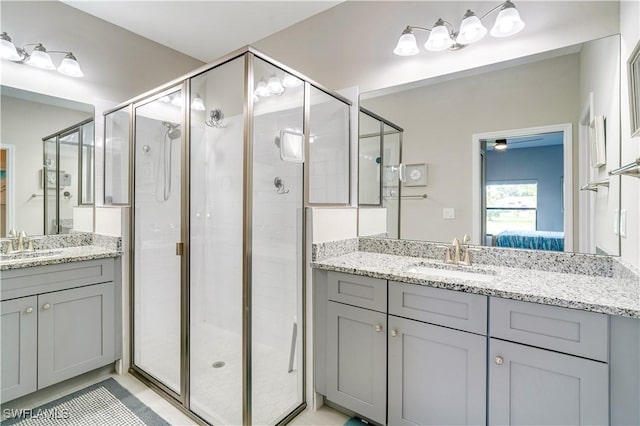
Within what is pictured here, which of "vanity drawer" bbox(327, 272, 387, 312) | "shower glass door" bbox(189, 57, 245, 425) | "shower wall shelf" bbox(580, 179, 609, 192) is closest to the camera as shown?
"shower wall shelf" bbox(580, 179, 609, 192)

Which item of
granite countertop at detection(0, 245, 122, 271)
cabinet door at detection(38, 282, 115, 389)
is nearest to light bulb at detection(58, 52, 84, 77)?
granite countertop at detection(0, 245, 122, 271)

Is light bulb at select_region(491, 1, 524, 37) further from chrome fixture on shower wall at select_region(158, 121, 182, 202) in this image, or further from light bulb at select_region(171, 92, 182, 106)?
chrome fixture on shower wall at select_region(158, 121, 182, 202)

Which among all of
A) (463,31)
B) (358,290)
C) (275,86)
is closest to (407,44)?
(463,31)

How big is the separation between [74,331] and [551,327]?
2.69 m

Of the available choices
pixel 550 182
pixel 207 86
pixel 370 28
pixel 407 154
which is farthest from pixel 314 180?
pixel 550 182

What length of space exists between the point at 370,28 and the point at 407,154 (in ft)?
3.18

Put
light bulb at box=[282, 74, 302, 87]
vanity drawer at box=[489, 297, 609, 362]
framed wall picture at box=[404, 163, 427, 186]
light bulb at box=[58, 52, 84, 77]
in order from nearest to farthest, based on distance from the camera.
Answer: vanity drawer at box=[489, 297, 609, 362] < light bulb at box=[282, 74, 302, 87] < framed wall picture at box=[404, 163, 427, 186] < light bulb at box=[58, 52, 84, 77]

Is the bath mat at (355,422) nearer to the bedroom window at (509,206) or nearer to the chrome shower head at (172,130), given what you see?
the bedroom window at (509,206)

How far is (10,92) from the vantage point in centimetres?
205

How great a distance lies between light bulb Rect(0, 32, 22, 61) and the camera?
1937 mm

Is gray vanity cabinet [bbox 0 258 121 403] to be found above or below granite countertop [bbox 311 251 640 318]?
below

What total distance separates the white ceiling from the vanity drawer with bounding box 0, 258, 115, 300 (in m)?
1.95

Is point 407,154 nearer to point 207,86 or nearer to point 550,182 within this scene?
point 550,182

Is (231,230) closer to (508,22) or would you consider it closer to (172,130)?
(172,130)
